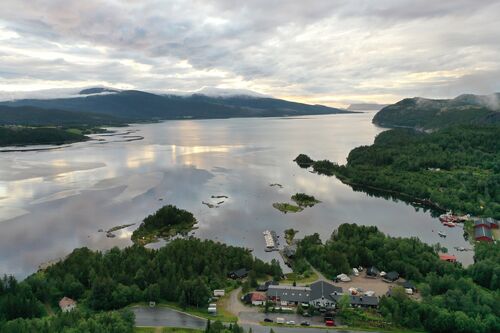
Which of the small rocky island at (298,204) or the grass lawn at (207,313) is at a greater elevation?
the grass lawn at (207,313)

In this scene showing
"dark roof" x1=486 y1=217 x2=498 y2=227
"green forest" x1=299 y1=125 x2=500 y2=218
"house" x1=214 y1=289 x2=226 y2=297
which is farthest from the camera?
"green forest" x1=299 y1=125 x2=500 y2=218

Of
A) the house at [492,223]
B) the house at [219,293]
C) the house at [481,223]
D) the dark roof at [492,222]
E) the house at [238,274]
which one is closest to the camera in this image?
the house at [219,293]

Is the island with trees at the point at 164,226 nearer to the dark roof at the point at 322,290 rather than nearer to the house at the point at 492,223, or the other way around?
the dark roof at the point at 322,290

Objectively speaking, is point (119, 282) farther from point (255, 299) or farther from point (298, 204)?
point (298, 204)

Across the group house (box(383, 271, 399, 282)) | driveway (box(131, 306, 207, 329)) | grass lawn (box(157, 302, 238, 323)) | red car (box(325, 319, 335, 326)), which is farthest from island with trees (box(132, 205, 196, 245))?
red car (box(325, 319, 335, 326))

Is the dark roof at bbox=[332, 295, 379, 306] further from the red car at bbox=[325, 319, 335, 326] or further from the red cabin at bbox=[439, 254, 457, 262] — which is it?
the red cabin at bbox=[439, 254, 457, 262]

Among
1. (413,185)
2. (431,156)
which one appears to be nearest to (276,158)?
(431,156)

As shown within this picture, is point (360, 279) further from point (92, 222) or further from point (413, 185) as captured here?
point (413, 185)

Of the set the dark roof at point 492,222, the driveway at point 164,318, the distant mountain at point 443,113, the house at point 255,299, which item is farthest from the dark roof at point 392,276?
the distant mountain at point 443,113
